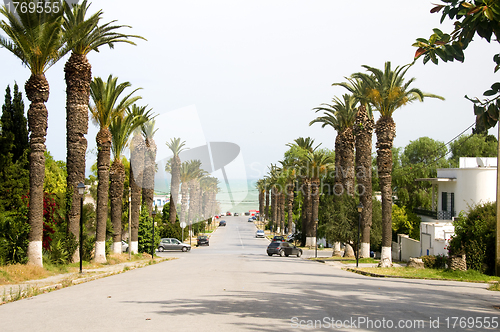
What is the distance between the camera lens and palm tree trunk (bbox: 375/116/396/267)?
104 ft

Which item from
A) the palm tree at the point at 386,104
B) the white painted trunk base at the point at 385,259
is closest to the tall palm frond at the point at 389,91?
the palm tree at the point at 386,104

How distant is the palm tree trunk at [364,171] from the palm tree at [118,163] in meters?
16.9

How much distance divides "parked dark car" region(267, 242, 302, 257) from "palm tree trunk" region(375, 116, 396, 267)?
16966mm

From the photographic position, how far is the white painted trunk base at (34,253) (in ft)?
65.8

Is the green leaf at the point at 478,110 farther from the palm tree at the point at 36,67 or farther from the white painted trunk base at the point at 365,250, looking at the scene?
the white painted trunk base at the point at 365,250

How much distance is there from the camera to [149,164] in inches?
1774

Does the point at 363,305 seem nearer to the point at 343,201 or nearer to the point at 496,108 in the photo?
the point at 496,108

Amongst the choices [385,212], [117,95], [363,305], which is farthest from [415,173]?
[363,305]

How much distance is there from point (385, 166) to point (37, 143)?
2190 cm

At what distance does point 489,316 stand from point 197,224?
270ft

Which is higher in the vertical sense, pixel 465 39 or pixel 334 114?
pixel 334 114

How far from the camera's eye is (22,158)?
31.2 metres

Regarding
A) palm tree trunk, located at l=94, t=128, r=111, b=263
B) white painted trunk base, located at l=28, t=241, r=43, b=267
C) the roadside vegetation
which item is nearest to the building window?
palm tree trunk, located at l=94, t=128, r=111, b=263

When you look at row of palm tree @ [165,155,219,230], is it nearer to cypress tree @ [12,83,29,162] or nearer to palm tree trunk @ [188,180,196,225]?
palm tree trunk @ [188,180,196,225]
